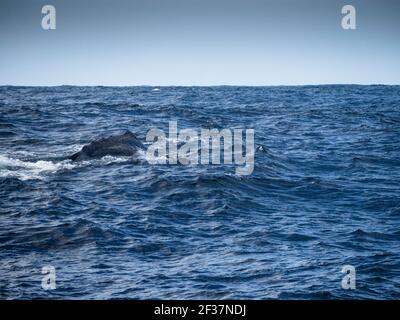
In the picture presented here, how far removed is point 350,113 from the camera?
51531 mm

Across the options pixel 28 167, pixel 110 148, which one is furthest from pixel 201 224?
pixel 110 148

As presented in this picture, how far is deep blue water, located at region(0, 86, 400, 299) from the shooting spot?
12.0m

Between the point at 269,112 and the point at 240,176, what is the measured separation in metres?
30.8

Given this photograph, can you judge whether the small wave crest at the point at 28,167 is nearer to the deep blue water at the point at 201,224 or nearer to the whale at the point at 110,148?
the deep blue water at the point at 201,224

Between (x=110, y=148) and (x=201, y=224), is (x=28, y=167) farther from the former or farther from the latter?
(x=201, y=224)

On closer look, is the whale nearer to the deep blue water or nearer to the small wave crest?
the deep blue water

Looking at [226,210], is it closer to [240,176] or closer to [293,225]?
[293,225]

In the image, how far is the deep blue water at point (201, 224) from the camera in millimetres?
12016

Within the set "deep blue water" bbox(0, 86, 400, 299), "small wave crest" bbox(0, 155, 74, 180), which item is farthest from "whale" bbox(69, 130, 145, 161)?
"small wave crest" bbox(0, 155, 74, 180)

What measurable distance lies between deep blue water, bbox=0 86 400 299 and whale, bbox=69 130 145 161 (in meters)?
1.00

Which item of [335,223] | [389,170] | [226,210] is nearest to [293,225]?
[335,223]

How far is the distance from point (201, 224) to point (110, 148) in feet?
41.5

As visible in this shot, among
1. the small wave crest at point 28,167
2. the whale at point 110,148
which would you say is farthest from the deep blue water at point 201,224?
the whale at point 110,148

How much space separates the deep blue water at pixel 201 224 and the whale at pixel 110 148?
999 mm
